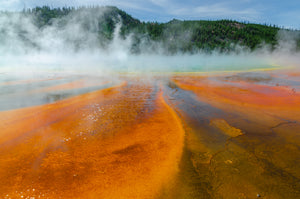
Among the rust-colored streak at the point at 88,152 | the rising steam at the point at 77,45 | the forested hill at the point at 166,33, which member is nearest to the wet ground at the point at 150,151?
the rust-colored streak at the point at 88,152

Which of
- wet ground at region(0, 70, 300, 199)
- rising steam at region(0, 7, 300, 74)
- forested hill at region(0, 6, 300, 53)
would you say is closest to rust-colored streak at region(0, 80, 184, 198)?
wet ground at region(0, 70, 300, 199)

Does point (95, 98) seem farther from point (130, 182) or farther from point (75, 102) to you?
point (130, 182)

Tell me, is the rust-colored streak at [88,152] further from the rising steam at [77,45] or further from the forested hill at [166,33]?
the forested hill at [166,33]

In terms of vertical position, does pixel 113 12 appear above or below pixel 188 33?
above

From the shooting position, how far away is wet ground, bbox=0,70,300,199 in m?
2.38

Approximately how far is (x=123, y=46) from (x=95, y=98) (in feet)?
219

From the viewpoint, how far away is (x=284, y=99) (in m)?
6.57

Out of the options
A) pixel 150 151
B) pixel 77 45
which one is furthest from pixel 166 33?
pixel 150 151

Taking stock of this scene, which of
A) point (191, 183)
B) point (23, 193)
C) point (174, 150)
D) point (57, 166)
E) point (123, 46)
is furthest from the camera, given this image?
point (123, 46)

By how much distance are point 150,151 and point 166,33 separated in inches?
3128

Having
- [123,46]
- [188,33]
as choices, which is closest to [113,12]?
[123,46]

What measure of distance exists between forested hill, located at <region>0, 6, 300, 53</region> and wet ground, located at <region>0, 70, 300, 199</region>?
2404 inches

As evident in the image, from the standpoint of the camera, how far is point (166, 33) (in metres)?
76.4

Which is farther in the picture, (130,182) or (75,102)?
(75,102)
